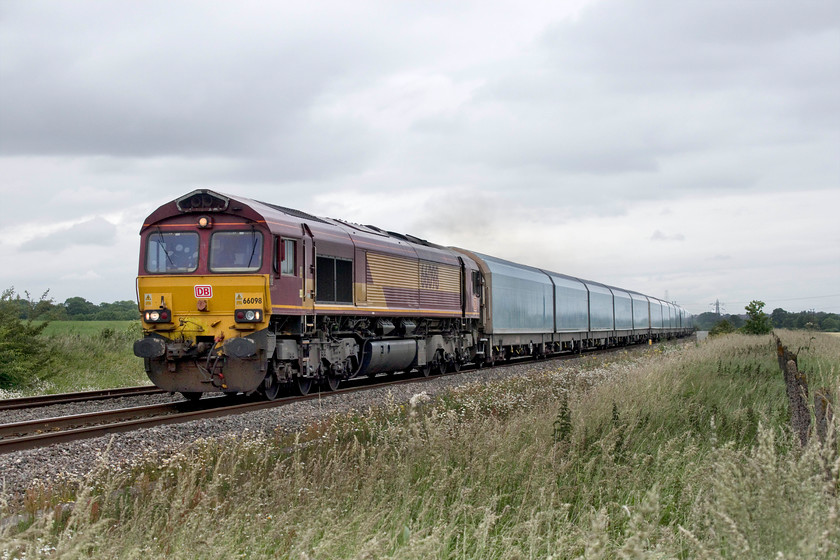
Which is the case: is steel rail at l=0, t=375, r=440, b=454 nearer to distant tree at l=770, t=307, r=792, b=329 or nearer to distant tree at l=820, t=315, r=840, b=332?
distant tree at l=770, t=307, r=792, b=329

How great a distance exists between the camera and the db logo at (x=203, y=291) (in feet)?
43.5

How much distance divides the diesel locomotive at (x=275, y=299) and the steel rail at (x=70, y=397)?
5.98ft

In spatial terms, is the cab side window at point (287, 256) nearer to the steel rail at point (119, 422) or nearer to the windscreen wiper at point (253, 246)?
the windscreen wiper at point (253, 246)

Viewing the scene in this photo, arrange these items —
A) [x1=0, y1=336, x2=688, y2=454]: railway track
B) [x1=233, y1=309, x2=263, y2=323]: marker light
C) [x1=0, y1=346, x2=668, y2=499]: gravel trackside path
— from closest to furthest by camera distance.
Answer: [x1=0, y1=346, x2=668, y2=499]: gravel trackside path
[x1=0, y1=336, x2=688, y2=454]: railway track
[x1=233, y1=309, x2=263, y2=323]: marker light

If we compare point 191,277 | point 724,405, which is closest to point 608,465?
point 724,405

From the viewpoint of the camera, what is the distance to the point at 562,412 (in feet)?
25.3

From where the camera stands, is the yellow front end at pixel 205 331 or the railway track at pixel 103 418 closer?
the railway track at pixel 103 418

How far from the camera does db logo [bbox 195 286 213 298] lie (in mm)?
13273

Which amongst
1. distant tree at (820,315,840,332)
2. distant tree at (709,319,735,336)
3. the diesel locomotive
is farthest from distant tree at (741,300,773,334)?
distant tree at (820,315,840,332)

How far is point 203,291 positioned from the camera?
13305 mm

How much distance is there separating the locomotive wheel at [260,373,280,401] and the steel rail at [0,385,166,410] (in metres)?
3.29

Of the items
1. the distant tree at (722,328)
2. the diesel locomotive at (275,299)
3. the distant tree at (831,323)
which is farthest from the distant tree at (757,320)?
the distant tree at (831,323)

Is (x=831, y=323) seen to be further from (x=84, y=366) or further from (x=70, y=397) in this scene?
(x=70, y=397)

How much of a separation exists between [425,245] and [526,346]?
988cm
